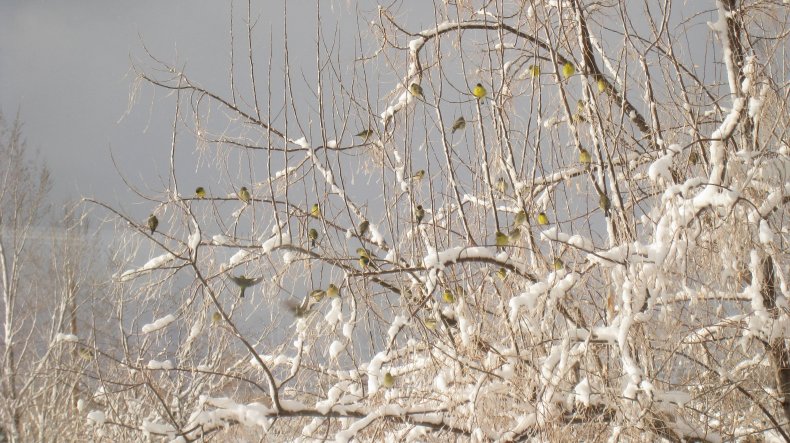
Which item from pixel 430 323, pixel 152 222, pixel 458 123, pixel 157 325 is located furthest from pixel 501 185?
pixel 157 325

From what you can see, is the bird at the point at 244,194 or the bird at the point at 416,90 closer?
the bird at the point at 416,90

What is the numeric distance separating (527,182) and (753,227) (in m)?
0.99

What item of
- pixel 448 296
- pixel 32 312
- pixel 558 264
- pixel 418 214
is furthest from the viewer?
pixel 32 312

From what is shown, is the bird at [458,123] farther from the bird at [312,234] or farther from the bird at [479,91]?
the bird at [312,234]

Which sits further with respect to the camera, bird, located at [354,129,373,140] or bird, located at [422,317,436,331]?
bird, located at [354,129,373,140]

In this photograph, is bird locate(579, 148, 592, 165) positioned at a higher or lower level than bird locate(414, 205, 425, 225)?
higher

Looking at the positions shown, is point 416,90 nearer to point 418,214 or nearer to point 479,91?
point 479,91

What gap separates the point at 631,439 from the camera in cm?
261

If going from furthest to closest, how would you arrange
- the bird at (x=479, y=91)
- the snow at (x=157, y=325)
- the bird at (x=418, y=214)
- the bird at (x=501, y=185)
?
the snow at (x=157, y=325) → the bird at (x=501, y=185) → the bird at (x=418, y=214) → the bird at (x=479, y=91)

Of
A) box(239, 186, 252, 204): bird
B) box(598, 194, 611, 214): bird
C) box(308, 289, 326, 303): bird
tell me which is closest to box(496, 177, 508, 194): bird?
box(598, 194, 611, 214): bird

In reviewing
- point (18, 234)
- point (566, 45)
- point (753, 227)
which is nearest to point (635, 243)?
point (753, 227)

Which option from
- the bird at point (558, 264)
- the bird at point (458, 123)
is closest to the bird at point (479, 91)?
the bird at point (458, 123)

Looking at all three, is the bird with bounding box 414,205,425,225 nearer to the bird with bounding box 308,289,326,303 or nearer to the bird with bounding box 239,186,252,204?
the bird with bounding box 308,289,326,303

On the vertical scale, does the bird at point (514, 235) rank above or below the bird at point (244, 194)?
below
